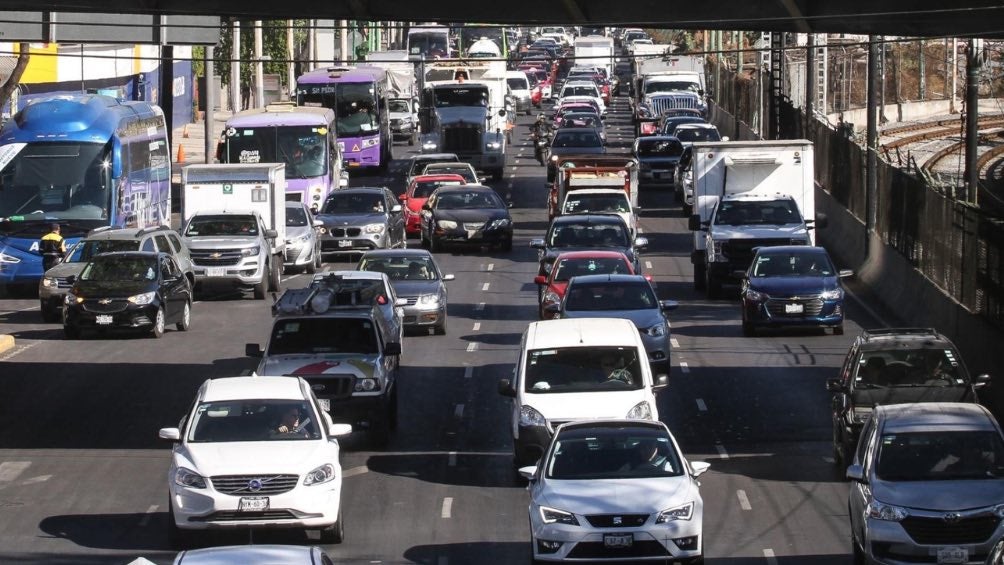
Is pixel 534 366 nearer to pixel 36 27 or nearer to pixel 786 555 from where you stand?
pixel 786 555

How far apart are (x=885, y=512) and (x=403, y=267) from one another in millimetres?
19102

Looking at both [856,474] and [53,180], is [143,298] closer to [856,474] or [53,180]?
[53,180]

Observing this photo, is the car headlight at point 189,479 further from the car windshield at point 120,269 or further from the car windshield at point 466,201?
the car windshield at point 466,201

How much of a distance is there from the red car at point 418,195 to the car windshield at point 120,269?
16.0m

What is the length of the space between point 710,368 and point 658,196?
29265mm

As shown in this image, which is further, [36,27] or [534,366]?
[36,27]

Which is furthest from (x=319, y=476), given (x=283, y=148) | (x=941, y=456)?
(x=283, y=148)

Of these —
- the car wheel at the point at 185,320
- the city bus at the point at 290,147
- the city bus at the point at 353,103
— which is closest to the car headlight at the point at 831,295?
the car wheel at the point at 185,320

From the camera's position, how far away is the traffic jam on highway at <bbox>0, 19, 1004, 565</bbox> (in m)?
16.2

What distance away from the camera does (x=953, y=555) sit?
14789 mm

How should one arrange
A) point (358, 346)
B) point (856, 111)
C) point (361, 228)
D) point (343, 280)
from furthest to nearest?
1. point (856, 111)
2. point (361, 228)
3. point (343, 280)
4. point (358, 346)

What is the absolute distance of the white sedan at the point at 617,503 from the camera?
50.5ft

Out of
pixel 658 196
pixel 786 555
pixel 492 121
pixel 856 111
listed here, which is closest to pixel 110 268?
pixel 786 555

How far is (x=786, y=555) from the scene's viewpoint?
55.9 feet
